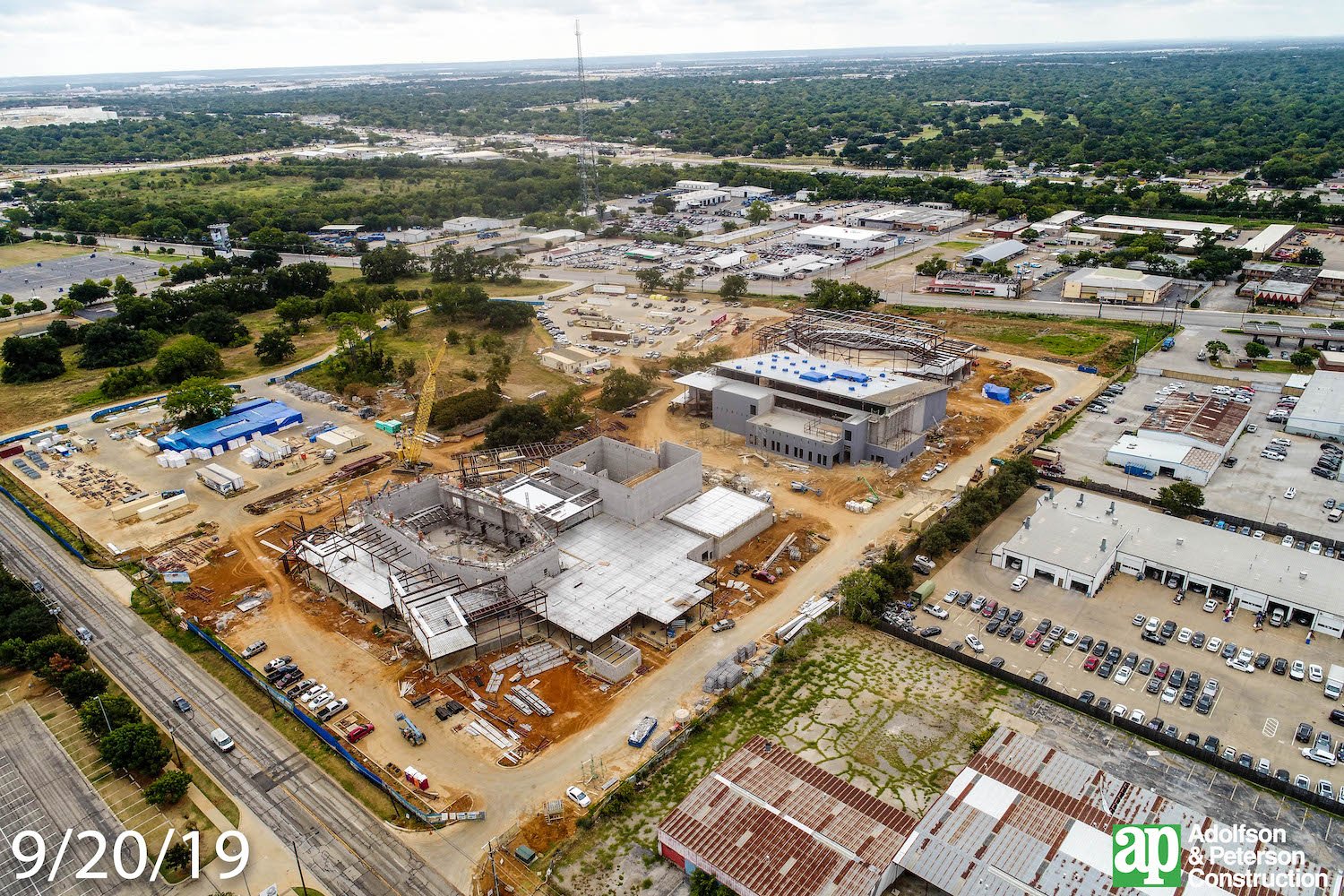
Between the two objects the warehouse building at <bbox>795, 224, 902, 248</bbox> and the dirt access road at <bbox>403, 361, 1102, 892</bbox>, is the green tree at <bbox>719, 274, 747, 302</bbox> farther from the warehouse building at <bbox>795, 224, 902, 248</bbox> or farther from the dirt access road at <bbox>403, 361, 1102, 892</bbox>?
the dirt access road at <bbox>403, 361, 1102, 892</bbox>

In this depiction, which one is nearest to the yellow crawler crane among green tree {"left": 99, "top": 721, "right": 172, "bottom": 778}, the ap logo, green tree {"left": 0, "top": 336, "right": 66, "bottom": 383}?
green tree {"left": 99, "top": 721, "right": 172, "bottom": 778}

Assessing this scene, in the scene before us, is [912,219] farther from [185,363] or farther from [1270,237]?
[185,363]

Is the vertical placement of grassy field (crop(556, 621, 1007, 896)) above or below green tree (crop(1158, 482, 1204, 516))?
below

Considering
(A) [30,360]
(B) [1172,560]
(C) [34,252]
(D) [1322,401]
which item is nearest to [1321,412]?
(D) [1322,401]

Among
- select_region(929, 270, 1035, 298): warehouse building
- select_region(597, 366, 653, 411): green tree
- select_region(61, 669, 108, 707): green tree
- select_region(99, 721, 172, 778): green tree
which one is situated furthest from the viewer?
select_region(929, 270, 1035, 298): warehouse building

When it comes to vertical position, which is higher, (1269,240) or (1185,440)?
(1269,240)

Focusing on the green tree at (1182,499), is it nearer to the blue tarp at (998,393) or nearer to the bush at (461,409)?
the blue tarp at (998,393)
